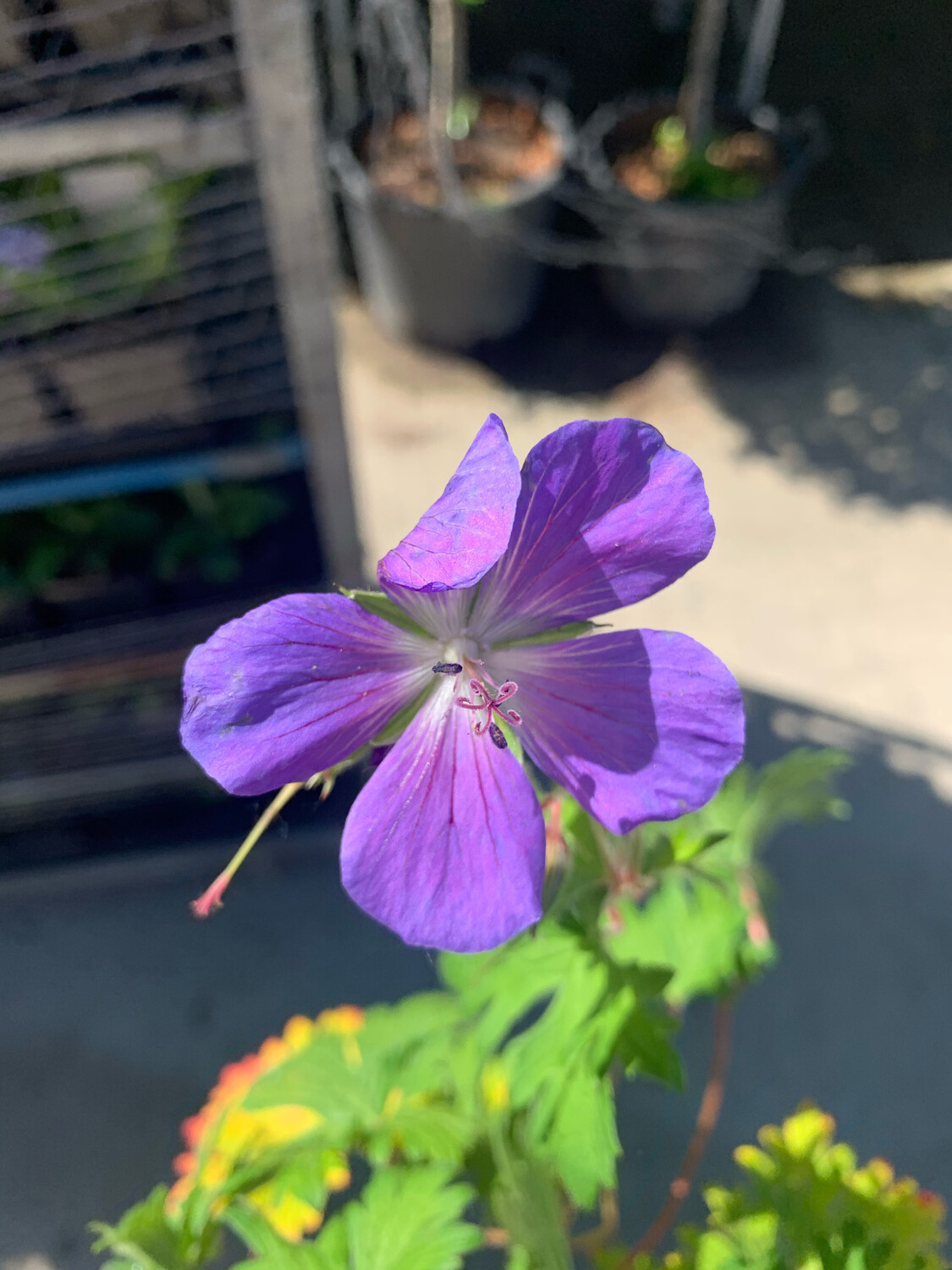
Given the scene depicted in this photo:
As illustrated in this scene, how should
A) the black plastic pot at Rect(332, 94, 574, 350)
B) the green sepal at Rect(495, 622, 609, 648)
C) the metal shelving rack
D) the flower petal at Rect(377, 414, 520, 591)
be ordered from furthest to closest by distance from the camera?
the black plastic pot at Rect(332, 94, 574, 350), the metal shelving rack, the green sepal at Rect(495, 622, 609, 648), the flower petal at Rect(377, 414, 520, 591)

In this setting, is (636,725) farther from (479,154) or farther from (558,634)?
(479,154)

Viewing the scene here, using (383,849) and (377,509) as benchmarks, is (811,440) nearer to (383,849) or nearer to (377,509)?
(377,509)

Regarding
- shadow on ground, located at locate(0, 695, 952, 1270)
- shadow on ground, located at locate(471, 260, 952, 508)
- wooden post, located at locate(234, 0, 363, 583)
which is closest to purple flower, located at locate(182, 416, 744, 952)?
wooden post, located at locate(234, 0, 363, 583)

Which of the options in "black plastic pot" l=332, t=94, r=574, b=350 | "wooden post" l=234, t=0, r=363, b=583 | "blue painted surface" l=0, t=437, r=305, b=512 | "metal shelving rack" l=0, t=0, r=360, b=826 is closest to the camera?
"wooden post" l=234, t=0, r=363, b=583

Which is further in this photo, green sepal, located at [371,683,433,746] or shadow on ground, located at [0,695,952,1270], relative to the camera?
shadow on ground, located at [0,695,952,1270]

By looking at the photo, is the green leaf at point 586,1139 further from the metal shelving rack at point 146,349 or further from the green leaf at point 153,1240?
the metal shelving rack at point 146,349

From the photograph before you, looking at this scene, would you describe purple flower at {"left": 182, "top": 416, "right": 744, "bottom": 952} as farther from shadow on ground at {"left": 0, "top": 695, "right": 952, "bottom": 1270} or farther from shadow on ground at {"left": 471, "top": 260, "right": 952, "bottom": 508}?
shadow on ground at {"left": 471, "top": 260, "right": 952, "bottom": 508}

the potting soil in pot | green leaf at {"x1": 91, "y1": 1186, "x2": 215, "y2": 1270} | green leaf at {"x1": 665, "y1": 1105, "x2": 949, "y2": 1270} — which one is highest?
the potting soil in pot
